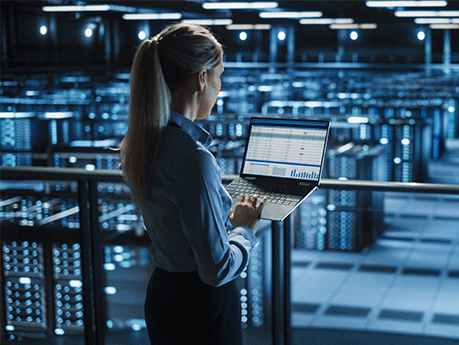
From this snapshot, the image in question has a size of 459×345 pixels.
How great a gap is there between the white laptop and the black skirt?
0.75ft

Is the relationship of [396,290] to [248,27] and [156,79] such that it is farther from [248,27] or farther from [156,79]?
[248,27]

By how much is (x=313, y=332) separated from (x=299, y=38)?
Result: 51.8 feet

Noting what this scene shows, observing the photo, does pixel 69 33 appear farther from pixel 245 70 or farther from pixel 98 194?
pixel 98 194

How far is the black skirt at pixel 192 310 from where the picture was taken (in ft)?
3.87

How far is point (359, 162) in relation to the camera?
20.2 ft

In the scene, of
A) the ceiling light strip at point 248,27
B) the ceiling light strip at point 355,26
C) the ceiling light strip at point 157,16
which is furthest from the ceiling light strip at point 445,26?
the ceiling light strip at point 157,16

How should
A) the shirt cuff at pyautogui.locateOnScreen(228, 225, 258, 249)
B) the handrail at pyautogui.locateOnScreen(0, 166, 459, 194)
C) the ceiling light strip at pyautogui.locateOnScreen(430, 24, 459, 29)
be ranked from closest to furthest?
the shirt cuff at pyautogui.locateOnScreen(228, 225, 258, 249)
the handrail at pyautogui.locateOnScreen(0, 166, 459, 194)
the ceiling light strip at pyautogui.locateOnScreen(430, 24, 459, 29)

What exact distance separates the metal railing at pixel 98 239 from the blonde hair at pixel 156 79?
804 mm

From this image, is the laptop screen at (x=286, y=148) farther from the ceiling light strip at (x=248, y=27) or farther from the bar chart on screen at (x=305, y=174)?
the ceiling light strip at (x=248, y=27)

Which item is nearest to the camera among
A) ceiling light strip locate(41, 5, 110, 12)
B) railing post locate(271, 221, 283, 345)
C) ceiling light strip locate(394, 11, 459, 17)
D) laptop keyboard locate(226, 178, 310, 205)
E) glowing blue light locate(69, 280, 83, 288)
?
laptop keyboard locate(226, 178, 310, 205)

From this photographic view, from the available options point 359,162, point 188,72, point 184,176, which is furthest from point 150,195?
point 359,162

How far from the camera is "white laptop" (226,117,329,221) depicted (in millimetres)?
1320

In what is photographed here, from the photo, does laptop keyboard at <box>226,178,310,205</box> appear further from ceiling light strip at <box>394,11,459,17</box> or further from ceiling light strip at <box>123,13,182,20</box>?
ceiling light strip at <box>394,11,459,17</box>

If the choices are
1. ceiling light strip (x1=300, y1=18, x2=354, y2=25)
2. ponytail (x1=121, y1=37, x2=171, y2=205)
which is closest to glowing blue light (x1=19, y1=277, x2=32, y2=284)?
ponytail (x1=121, y1=37, x2=171, y2=205)
